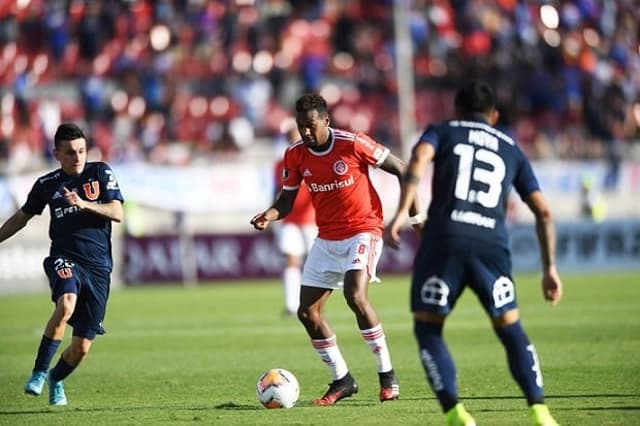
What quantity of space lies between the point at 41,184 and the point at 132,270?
18.7m

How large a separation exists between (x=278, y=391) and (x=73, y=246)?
84.0 inches

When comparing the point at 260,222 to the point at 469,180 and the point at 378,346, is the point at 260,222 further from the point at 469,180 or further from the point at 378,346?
the point at 469,180

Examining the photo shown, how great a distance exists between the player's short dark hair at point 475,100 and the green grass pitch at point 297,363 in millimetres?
2332

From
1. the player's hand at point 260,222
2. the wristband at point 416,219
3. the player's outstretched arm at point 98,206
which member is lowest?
the wristband at point 416,219

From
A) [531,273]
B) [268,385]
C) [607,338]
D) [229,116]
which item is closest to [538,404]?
[268,385]

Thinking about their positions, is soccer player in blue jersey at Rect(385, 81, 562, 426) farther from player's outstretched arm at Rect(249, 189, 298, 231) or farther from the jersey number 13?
player's outstretched arm at Rect(249, 189, 298, 231)

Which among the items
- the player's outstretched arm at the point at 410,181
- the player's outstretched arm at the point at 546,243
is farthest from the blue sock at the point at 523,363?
the player's outstretched arm at the point at 410,181

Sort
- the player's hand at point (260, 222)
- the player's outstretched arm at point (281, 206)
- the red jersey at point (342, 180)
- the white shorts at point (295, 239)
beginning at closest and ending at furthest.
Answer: the player's hand at point (260, 222) → the red jersey at point (342, 180) → the player's outstretched arm at point (281, 206) → the white shorts at point (295, 239)

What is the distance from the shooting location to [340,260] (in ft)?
34.1

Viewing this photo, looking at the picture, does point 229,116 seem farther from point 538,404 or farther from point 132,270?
point 538,404

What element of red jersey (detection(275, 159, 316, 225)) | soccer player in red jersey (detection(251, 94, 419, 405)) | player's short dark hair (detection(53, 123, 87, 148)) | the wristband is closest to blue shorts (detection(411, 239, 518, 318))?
the wristband

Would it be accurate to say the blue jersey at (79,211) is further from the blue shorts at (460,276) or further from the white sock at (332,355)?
the blue shorts at (460,276)

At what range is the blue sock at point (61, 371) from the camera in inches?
409

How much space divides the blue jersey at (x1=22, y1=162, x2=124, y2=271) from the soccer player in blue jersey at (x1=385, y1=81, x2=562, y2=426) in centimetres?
334
